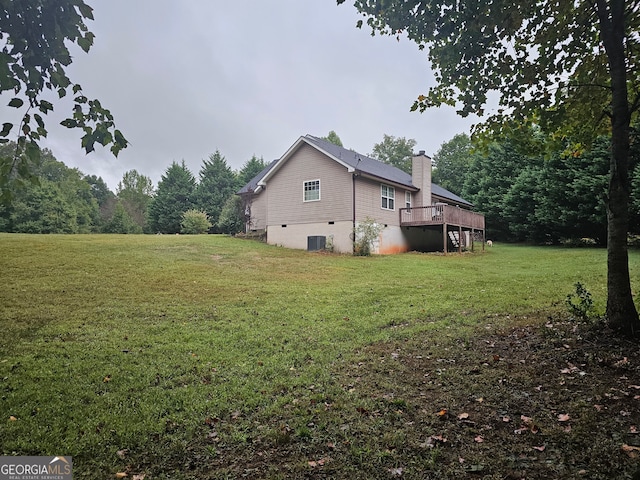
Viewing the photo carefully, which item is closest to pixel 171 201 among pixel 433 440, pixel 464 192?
pixel 464 192

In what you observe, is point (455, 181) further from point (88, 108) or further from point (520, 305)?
point (88, 108)

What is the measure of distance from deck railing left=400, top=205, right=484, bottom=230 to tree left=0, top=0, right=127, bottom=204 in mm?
19017

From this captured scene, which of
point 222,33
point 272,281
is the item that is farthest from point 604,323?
point 222,33

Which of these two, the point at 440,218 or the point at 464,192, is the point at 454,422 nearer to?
the point at 440,218

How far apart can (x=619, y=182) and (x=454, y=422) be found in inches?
152

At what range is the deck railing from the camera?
20094 mm

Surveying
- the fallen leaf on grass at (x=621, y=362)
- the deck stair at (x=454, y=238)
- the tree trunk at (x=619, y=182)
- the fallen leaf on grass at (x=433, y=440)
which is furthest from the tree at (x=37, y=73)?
the deck stair at (x=454, y=238)

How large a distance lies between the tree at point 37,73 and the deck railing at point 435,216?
749 inches

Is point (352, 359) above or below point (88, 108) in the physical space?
below

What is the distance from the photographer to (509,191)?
2784 cm

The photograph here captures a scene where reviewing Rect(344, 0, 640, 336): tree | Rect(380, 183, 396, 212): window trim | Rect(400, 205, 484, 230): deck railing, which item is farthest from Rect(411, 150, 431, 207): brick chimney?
Rect(344, 0, 640, 336): tree

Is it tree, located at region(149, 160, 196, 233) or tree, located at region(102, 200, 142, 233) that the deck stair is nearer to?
tree, located at region(149, 160, 196, 233)

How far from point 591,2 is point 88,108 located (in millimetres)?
6261

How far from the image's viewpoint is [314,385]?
4480 mm
